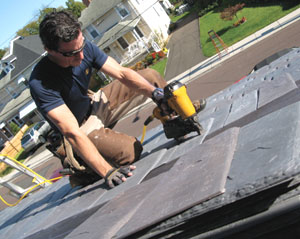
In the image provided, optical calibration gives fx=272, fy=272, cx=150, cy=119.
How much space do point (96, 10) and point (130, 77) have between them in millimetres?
31714

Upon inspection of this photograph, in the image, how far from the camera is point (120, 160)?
10.4 ft

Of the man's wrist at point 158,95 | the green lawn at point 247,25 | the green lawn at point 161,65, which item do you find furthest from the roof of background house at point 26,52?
the man's wrist at point 158,95

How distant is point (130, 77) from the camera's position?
3.19 metres

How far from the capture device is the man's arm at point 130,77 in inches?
124

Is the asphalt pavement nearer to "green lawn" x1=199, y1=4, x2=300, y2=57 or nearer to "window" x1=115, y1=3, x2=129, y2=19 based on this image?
"green lawn" x1=199, y1=4, x2=300, y2=57

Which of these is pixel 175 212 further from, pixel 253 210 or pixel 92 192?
pixel 92 192

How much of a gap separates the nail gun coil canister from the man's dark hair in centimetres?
105

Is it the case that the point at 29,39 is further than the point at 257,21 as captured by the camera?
Yes

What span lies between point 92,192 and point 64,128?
77cm

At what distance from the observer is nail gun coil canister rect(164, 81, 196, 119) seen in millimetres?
2674

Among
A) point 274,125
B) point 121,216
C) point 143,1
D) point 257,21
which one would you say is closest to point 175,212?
point 121,216

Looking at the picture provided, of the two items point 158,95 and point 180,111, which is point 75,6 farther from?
point 180,111

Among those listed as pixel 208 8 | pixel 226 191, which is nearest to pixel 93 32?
pixel 208 8

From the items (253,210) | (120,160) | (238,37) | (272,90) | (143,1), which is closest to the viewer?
(253,210)
